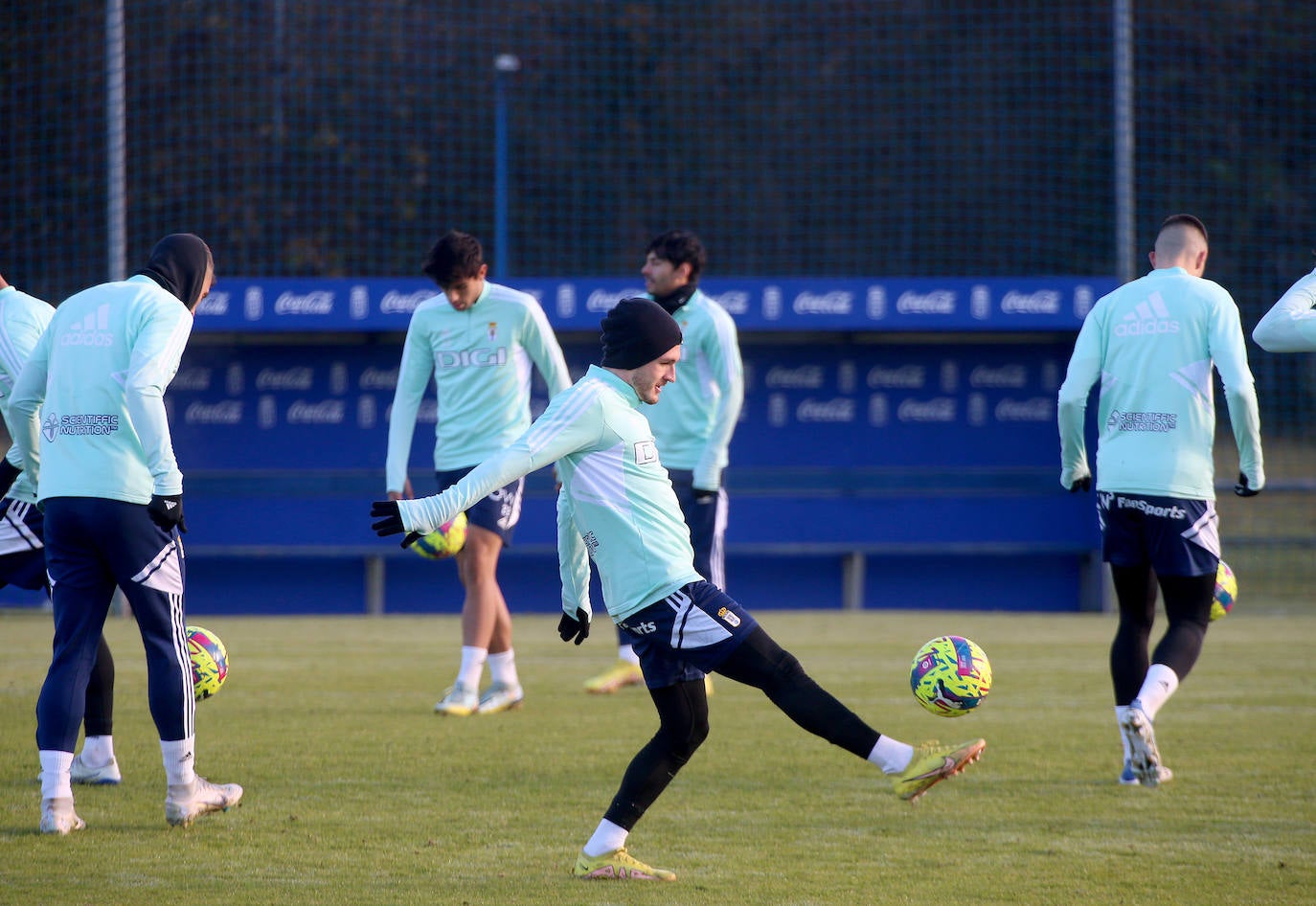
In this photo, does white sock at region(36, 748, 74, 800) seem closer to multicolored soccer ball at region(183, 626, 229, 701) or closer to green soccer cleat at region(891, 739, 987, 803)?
multicolored soccer ball at region(183, 626, 229, 701)

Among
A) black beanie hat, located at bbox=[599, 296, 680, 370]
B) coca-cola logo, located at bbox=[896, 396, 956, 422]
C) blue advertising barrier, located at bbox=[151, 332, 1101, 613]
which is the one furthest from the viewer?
coca-cola logo, located at bbox=[896, 396, 956, 422]

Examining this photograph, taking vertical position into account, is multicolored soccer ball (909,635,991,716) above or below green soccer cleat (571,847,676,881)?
above

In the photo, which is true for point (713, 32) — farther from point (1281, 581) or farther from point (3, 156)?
point (1281, 581)

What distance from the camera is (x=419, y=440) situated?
49.1 ft

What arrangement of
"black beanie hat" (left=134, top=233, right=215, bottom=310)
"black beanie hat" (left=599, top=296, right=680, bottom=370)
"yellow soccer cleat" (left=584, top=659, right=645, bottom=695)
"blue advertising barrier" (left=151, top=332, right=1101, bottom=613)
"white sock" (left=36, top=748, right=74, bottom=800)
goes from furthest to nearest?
"blue advertising barrier" (left=151, top=332, right=1101, bottom=613), "yellow soccer cleat" (left=584, top=659, right=645, bottom=695), "black beanie hat" (left=134, top=233, right=215, bottom=310), "white sock" (left=36, top=748, right=74, bottom=800), "black beanie hat" (left=599, top=296, right=680, bottom=370)

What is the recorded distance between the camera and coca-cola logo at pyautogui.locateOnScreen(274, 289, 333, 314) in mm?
13812

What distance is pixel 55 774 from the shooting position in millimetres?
5375

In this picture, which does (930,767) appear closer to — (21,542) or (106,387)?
(106,387)

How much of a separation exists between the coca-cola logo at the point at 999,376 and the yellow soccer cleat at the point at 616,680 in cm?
659

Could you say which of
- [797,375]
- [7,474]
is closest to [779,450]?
[797,375]

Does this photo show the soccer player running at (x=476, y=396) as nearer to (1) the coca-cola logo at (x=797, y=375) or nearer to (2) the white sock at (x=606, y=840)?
(2) the white sock at (x=606, y=840)

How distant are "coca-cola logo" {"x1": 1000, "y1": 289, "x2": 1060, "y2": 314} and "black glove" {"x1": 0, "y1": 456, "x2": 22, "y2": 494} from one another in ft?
32.1

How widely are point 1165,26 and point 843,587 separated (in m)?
15.7

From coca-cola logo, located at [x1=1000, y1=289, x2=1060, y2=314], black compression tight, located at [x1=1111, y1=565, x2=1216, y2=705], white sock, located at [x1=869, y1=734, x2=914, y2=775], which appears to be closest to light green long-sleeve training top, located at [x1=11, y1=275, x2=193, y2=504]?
white sock, located at [x1=869, y1=734, x2=914, y2=775]
